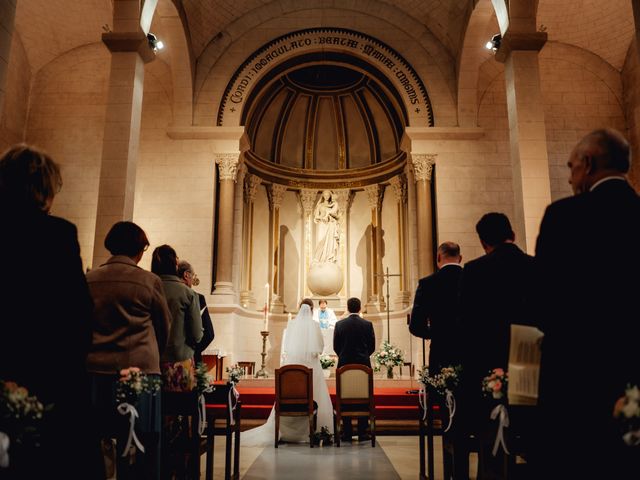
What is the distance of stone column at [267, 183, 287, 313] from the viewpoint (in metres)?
13.8

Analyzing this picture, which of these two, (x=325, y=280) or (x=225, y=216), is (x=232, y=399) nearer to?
(x=225, y=216)

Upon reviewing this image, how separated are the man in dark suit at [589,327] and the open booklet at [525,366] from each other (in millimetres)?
160

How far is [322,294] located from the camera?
44.3 feet

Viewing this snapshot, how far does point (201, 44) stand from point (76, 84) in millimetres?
2679

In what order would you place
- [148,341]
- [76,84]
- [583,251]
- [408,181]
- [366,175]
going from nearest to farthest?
[583,251], [148,341], [76,84], [408,181], [366,175]

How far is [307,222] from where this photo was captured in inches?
563

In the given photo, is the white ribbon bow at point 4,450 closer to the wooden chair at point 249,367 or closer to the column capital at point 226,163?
the wooden chair at point 249,367

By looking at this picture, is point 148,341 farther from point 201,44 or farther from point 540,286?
point 201,44

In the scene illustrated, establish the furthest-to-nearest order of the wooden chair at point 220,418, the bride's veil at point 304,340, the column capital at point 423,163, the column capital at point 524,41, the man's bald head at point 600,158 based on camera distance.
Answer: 1. the column capital at point 423,163
2. the column capital at point 524,41
3. the bride's veil at point 304,340
4. the wooden chair at point 220,418
5. the man's bald head at point 600,158

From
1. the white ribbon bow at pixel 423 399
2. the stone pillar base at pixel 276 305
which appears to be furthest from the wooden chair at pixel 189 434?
the stone pillar base at pixel 276 305

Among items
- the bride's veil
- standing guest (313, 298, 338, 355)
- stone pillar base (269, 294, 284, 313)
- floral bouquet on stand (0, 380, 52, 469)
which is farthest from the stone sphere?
floral bouquet on stand (0, 380, 52, 469)

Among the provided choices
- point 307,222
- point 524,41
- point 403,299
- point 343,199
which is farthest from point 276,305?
point 524,41

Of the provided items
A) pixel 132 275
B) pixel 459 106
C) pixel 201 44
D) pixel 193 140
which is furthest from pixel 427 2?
pixel 132 275

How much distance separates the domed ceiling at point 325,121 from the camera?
13907 millimetres
